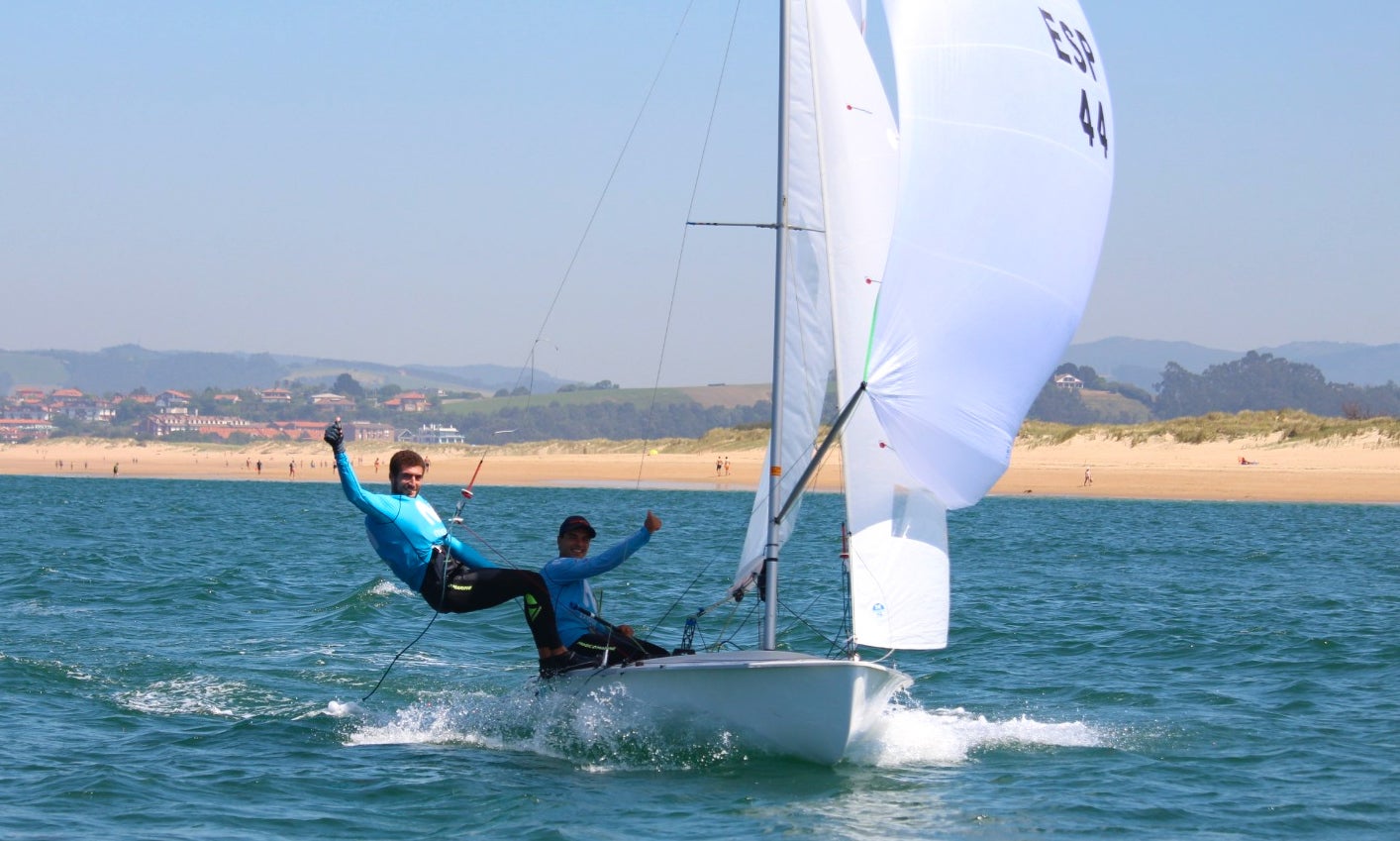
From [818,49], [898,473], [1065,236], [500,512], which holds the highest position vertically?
[818,49]

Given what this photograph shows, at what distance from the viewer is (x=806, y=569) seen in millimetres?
20891

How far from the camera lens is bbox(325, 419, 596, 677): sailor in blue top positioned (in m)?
8.58

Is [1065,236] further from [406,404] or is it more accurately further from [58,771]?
[406,404]

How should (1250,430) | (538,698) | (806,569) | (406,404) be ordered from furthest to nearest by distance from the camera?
(406,404), (1250,430), (806,569), (538,698)

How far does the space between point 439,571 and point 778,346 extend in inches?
89.4

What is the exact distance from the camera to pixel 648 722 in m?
8.35

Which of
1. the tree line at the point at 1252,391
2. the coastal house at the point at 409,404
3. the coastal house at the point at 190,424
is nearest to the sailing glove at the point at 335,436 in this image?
the coastal house at the point at 190,424

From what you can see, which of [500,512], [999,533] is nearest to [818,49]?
[999,533]

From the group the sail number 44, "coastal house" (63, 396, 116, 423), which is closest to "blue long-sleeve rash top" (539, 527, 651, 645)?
the sail number 44

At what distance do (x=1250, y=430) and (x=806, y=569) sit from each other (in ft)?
104

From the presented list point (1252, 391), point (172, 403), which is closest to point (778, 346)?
point (172, 403)

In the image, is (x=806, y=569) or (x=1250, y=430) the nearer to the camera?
(x=806, y=569)

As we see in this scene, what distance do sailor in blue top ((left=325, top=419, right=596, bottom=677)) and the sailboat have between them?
15.0 inches

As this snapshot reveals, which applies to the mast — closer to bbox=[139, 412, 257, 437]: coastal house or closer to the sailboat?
the sailboat
